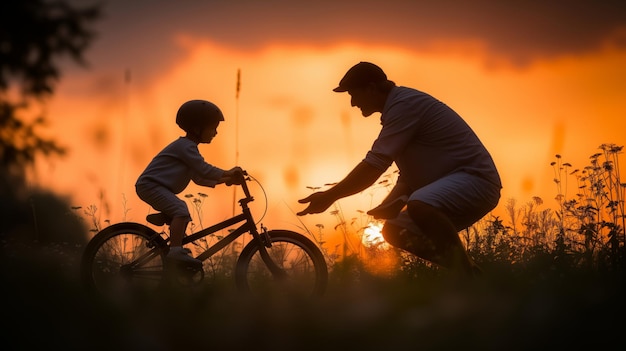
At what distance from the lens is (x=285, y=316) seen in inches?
136

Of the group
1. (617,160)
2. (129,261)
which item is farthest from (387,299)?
(617,160)

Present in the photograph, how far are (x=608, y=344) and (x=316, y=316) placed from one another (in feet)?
4.50

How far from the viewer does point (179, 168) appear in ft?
19.9

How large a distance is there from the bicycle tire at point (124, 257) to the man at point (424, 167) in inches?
62.9

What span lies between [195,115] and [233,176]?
0.67 meters

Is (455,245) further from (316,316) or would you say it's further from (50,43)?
(50,43)

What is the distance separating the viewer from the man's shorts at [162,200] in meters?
5.86

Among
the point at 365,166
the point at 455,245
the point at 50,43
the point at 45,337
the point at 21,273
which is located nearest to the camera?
the point at 45,337

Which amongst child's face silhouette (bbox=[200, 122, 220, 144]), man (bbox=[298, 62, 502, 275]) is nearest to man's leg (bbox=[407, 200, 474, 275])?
man (bbox=[298, 62, 502, 275])

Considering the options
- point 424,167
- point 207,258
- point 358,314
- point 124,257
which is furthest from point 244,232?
point 358,314

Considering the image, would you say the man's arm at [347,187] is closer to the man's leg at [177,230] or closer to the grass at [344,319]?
the grass at [344,319]

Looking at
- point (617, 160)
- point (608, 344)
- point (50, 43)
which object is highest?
point (50, 43)

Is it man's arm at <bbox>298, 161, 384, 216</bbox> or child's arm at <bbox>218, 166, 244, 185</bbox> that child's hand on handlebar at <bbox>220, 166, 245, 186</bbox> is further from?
man's arm at <bbox>298, 161, 384, 216</bbox>

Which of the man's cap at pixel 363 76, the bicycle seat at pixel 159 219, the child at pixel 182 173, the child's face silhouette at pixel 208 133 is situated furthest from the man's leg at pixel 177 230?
the man's cap at pixel 363 76
